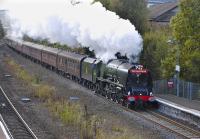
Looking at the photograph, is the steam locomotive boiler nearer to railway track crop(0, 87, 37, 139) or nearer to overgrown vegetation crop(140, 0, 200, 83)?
overgrown vegetation crop(140, 0, 200, 83)

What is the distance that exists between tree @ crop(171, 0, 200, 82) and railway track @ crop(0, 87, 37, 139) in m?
11.1

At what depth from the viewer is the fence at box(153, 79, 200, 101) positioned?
2830cm

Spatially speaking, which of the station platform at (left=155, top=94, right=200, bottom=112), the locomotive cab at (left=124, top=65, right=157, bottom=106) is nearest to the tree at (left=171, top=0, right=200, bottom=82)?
the station platform at (left=155, top=94, right=200, bottom=112)

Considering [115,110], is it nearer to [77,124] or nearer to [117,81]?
[117,81]

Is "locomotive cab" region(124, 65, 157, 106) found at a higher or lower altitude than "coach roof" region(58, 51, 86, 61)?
lower

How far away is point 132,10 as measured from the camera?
41500mm

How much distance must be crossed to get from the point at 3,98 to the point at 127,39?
8.33 metres

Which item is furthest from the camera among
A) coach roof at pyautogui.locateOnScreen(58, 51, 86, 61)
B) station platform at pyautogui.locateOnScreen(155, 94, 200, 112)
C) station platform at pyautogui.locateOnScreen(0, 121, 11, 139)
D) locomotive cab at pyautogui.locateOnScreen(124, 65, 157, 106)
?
coach roof at pyautogui.locateOnScreen(58, 51, 86, 61)

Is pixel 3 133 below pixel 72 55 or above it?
below

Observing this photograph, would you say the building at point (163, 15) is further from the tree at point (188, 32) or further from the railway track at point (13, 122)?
the railway track at point (13, 122)

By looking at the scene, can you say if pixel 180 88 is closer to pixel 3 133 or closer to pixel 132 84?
pixel 132 84

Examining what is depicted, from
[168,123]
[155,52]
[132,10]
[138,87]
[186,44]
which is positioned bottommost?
[168,123]

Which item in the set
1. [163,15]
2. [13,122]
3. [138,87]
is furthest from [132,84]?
[163,15]

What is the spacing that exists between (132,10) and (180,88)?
13.3 meters
